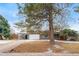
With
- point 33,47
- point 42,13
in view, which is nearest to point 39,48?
point 33,47

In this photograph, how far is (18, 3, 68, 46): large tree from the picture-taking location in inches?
103

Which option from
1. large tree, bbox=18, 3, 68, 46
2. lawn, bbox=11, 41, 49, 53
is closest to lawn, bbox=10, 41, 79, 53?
lawn, bbox=11, 41, 49, 53

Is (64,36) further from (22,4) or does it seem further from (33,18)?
(22,4)

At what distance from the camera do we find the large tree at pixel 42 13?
8.54 ft

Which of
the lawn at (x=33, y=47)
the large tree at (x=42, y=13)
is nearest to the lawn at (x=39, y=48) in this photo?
the lawn at (x=33, y=47)

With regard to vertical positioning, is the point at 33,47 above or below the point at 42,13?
below

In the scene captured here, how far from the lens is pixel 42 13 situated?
263 cm

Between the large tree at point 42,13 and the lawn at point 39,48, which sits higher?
the large tree at point 42,13

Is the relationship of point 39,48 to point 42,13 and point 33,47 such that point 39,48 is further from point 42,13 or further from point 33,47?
point 42,13

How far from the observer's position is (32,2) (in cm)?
260

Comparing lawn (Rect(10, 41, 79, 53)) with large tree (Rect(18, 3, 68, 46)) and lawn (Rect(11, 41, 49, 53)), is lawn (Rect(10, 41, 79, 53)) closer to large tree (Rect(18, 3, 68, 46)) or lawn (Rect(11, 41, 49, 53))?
lawn (Rect(11, 41, 49, 53))

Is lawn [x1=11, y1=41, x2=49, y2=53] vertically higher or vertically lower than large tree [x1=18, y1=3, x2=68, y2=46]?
lower

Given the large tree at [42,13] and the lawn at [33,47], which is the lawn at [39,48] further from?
the large tree at [42,13]

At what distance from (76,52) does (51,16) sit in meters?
0.56
